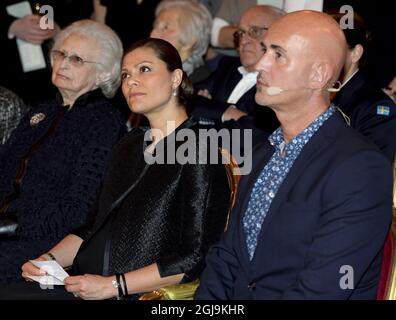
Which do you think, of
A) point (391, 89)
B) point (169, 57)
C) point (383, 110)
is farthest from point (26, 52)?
point (383, 110)

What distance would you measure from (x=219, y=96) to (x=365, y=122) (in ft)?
3.75

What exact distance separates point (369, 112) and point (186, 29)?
1.41 metres

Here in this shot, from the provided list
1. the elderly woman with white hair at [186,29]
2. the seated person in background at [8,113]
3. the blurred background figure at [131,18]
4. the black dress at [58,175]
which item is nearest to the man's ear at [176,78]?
the black dress at [58,175]

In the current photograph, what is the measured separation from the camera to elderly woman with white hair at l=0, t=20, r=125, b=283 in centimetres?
354

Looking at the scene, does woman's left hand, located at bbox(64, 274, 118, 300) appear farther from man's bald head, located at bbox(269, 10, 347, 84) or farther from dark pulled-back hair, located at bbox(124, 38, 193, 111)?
man's bald head, located at bbox(269, 10, 347, 84)

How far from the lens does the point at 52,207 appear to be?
11.7 ft

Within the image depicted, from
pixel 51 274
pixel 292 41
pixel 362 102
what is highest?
pixel 292 41

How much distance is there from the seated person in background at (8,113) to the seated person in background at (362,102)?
190 centimetres

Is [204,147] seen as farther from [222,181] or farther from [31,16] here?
[31,16]

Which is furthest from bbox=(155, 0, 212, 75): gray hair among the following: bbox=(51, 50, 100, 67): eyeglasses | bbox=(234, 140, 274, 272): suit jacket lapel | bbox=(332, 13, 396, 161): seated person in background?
bbox=(234, 140, 274, 272): suit jacket lapel

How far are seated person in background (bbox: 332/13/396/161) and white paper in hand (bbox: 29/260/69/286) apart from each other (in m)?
1.56

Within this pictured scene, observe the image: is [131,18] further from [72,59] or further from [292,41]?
[292,41]

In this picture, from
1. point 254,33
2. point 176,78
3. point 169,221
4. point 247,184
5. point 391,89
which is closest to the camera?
point 247,184

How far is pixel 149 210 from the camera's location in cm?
306
